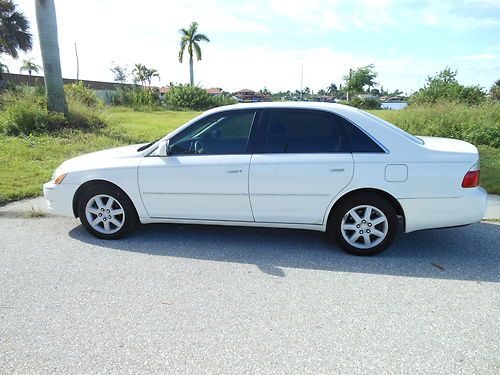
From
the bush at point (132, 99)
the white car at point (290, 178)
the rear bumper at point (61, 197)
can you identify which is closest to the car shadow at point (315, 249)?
the white car at point (290, 178)

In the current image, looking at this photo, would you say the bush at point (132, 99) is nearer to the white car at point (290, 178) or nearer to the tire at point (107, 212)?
the tire at point (107, 212)

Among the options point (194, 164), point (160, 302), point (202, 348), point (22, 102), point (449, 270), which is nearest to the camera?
point (202, 348)

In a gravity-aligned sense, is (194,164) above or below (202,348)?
above

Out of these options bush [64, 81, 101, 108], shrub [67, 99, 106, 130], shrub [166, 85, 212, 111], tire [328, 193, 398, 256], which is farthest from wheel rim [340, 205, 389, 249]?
shrub [166, 85, 212, 111]

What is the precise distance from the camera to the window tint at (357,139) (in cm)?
369

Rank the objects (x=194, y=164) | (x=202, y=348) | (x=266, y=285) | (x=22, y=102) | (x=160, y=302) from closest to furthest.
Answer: (x=202, y=348)
(x=160, y=302)
(x=266, y=285)
(x=194, y=164)
(x=22, y=102)

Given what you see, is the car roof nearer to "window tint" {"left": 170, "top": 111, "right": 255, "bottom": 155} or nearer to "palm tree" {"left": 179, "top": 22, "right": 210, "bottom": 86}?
"window tint" {"left": 170, "top": 111, "right": 255, "bottom": 155}

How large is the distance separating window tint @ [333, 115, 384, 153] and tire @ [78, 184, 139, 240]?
2.49 metres

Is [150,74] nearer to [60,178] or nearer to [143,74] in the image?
[143,74]

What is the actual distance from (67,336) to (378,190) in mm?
2973

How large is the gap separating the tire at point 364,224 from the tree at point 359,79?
5805 cm

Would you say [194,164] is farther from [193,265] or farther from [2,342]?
[2,342]

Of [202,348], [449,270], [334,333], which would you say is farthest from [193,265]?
[449,270]

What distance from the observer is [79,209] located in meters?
4.31
